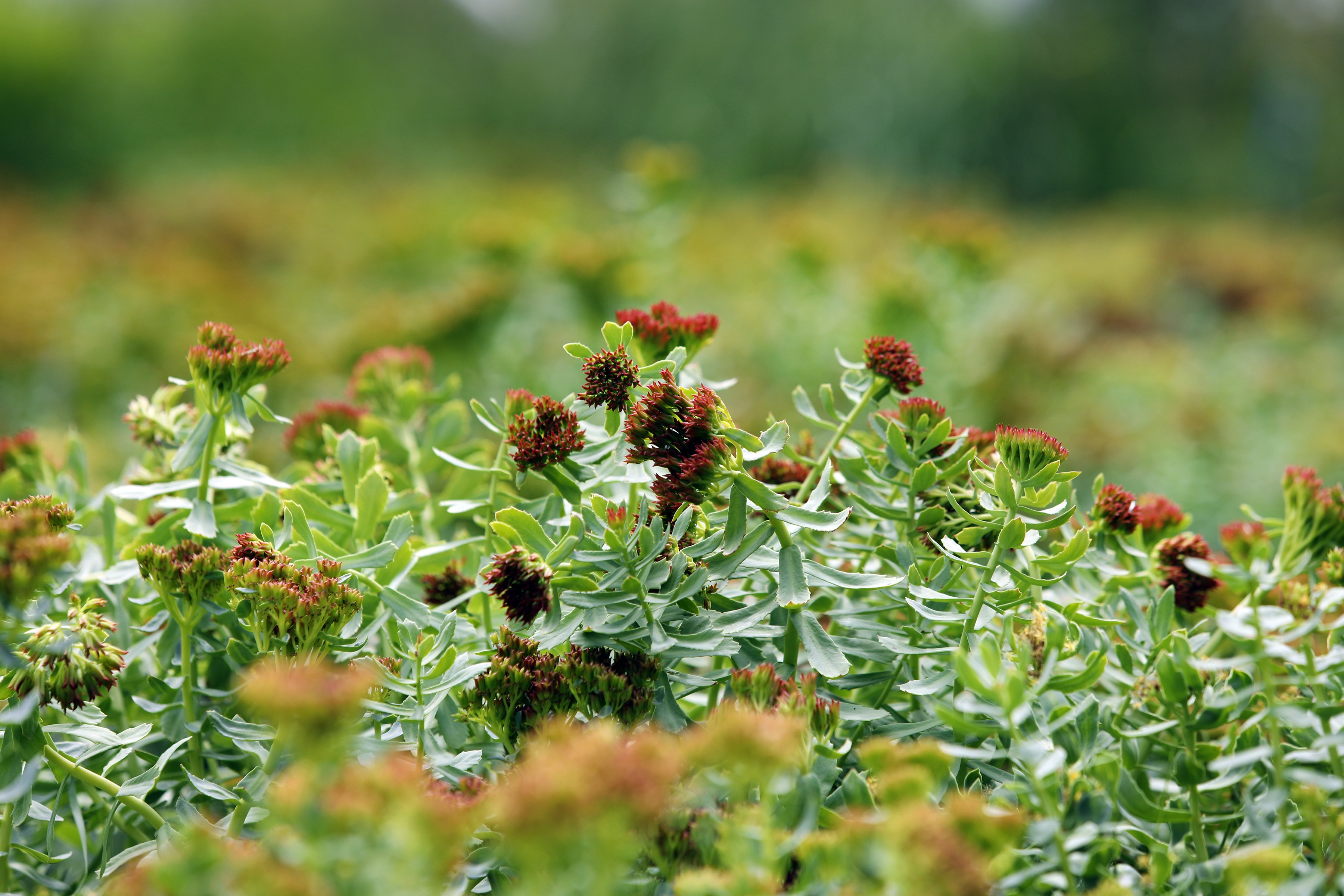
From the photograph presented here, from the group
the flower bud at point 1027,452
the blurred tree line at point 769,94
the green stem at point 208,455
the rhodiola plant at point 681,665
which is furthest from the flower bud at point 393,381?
the blurred tree line at point 769,94

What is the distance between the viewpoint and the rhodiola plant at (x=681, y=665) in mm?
620

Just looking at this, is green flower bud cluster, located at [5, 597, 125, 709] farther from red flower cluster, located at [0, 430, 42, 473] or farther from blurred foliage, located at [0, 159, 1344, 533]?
blurred foliage, located at [0, 159, 1344, 533]

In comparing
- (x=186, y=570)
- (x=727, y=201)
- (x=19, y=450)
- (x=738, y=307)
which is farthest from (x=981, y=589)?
(x=727, y=201)

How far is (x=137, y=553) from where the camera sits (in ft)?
2.99

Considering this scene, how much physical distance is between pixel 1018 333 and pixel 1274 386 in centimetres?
100

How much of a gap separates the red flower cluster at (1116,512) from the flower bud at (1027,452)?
0.51 feet

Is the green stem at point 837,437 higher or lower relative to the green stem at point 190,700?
higher

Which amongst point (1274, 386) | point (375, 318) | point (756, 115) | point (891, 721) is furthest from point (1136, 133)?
point (891, 721)

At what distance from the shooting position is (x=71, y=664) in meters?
0.86

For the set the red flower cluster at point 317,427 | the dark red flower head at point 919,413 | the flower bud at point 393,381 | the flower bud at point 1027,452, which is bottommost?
the flower bud at point 1027,452

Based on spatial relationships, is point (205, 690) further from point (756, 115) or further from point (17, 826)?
point (756, 115)

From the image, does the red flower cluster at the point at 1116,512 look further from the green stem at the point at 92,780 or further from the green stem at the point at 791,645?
the green stem at the point at 92,780

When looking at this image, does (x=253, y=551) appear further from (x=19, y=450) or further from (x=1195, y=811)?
(x=1195, y=811)

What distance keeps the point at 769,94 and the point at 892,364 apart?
1041 centimetres
